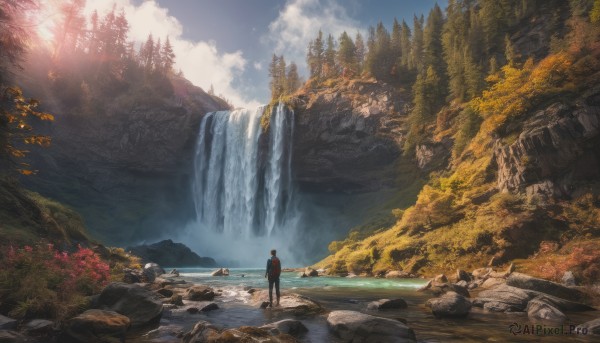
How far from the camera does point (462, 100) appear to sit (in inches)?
2007

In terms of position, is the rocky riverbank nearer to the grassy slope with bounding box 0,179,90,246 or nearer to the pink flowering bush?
the pink flowering bush

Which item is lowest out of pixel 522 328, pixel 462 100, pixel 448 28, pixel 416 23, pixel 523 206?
pixel 522 328

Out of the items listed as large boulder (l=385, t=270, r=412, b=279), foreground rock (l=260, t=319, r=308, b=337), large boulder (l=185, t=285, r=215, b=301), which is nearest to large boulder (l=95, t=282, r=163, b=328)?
foreground rock (l=260, t=319, r=308, b=337)

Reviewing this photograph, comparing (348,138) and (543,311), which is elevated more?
(348,138)

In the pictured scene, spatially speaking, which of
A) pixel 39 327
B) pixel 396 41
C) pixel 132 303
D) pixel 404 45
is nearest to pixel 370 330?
pixel 132 303

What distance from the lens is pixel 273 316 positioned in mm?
11938

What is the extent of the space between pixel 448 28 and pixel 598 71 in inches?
1596

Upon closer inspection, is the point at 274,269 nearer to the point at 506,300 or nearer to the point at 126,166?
the point at 506,300

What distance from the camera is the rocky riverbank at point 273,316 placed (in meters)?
8.28

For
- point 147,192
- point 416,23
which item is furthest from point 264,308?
point 416,23

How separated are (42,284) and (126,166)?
6251 cm

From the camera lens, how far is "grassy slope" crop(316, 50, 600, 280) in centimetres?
2372

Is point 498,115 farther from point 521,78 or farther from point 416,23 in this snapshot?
point 416,23

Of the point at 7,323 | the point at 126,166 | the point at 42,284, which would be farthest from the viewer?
the point at 126,166
